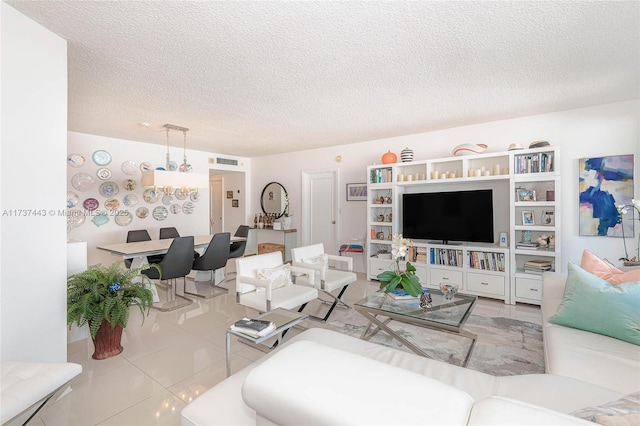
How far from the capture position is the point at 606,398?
122 centimetres

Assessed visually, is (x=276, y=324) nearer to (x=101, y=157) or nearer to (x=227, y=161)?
(x=101, y=157)

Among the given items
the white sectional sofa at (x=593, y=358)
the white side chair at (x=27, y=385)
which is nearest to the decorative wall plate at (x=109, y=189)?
the white side chair at (x=27, y=385)

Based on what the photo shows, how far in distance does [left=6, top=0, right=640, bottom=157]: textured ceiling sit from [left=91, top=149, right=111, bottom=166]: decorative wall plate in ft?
3.47

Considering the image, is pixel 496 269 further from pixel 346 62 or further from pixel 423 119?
pixel 346 62


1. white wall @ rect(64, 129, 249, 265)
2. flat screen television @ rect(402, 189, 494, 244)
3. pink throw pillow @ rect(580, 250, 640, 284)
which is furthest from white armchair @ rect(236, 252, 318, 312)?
white wall @ rect(64, 129, 249, 265)

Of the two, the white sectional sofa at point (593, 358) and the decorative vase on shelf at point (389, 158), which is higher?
the decorative vase on shelf at point (389, 158)

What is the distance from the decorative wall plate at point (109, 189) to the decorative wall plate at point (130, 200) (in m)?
0.17

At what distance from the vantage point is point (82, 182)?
15.8 feet

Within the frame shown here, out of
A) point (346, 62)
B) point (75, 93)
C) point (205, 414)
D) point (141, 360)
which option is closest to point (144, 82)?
point (75, 93)

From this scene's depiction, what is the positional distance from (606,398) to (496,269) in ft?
9.46

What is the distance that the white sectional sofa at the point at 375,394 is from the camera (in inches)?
25.9

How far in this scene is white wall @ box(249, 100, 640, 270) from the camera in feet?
11.2

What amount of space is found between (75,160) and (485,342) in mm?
6172

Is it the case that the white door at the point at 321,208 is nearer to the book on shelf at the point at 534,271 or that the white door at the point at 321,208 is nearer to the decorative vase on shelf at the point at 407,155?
the decorative vase on shelf at the point at 407,155
